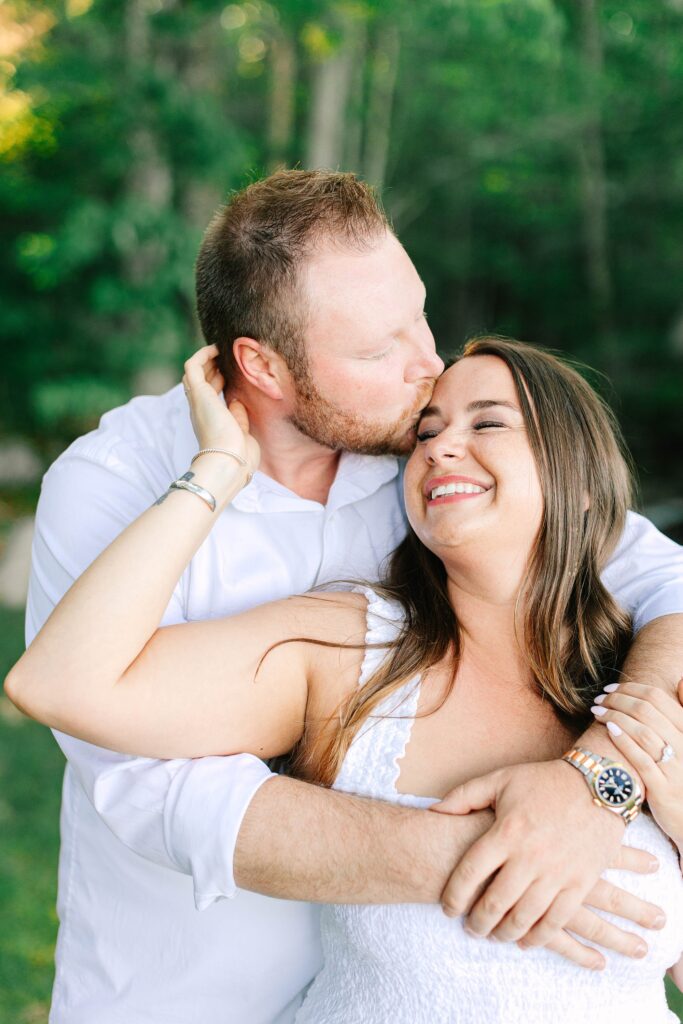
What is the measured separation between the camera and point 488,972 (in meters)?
1.68

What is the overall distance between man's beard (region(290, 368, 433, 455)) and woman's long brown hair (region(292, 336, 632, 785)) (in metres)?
0.26

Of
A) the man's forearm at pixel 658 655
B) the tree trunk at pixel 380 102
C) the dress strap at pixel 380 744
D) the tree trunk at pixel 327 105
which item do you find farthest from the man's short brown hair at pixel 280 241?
the tree trunk at pixel 380 102

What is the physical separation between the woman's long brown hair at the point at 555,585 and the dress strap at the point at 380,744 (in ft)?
0.06

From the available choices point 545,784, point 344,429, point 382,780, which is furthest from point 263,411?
point 545,784

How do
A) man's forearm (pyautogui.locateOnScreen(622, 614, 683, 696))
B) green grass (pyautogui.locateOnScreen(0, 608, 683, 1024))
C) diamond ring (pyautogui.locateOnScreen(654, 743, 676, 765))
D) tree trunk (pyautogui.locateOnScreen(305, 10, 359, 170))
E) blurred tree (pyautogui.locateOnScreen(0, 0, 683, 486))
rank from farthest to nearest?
tree trunk (pyautogui.locateOnScreen(305, 10, 359, 170)), blurred tree (pyautogui.locateOnScreen(0, 0, 683, 486)), green grass (pyautogui.locateOnScreen(0, 608, 683, 1024)), man's forearm (pyautogui.locateOnScreen(622, 614, 683, 696)), diamond ring (pyautogui.locateOnScreen(654, 743, 676, 765))

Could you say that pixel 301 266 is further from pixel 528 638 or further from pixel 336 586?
pixel 528 638

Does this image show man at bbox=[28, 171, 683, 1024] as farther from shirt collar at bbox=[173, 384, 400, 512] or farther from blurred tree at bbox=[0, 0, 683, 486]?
blurred tree at bbox=[0, 0, 683, 486]

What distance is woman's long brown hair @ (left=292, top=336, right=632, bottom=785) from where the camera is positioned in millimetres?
1964

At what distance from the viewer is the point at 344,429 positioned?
2.29m

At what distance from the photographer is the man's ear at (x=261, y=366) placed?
7.56 feet

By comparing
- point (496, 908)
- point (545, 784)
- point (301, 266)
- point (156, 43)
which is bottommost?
point (496, 908)

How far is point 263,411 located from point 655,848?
1.32m

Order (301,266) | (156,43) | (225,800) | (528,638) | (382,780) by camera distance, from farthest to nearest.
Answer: (156,43) → (301,266) → (528,638) → (382,780) → (225,800)

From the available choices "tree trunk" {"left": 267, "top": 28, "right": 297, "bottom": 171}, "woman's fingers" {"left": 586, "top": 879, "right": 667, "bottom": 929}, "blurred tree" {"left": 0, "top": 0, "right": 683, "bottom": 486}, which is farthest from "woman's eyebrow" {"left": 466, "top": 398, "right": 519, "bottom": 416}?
"tree trunk" {"left": 267, "top": 28, "right": 297, "bottom": 171}
